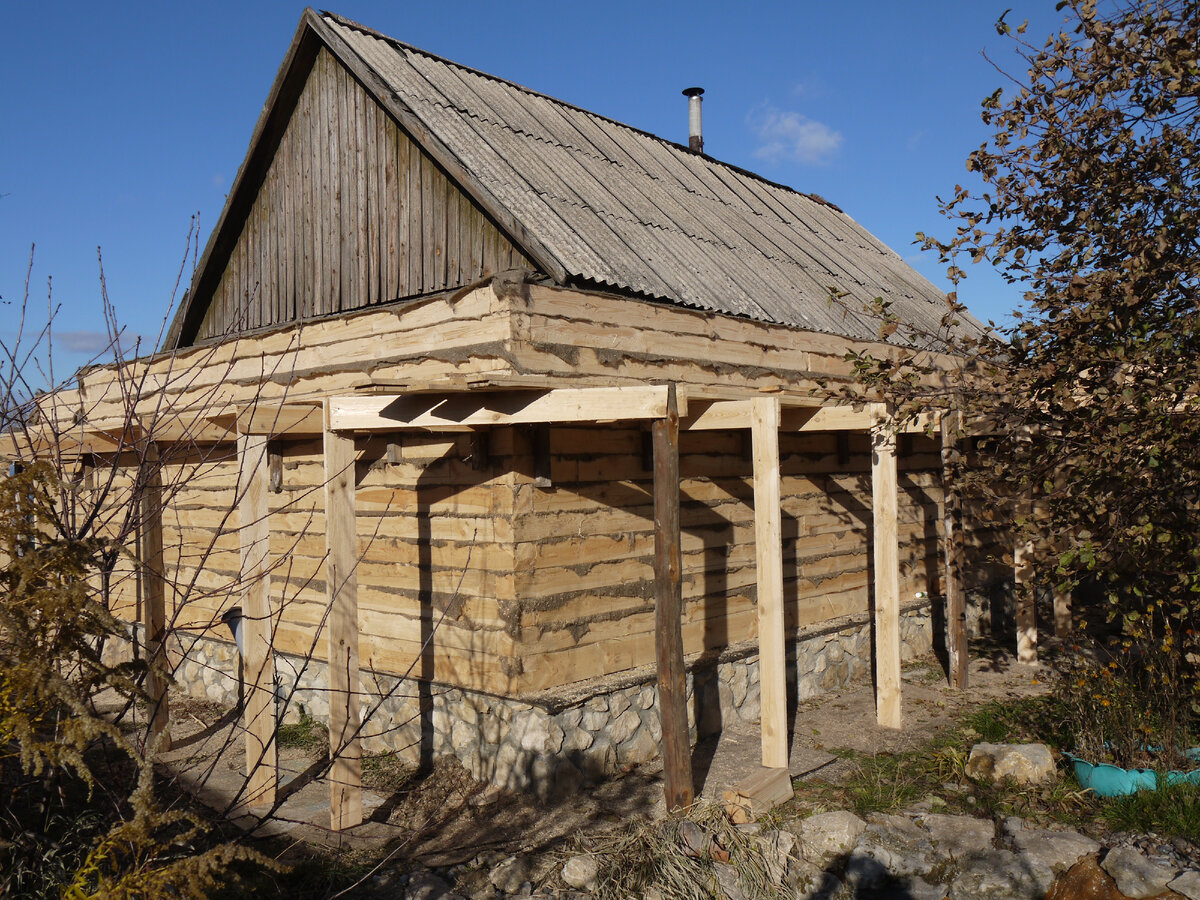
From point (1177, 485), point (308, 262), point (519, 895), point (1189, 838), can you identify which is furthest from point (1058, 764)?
point (308, 262)

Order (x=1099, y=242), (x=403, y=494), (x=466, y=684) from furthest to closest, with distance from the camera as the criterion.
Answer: (x=403, y=494) → (x=466, y=684) → (x=1099, y=242)

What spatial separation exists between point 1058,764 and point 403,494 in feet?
16.8

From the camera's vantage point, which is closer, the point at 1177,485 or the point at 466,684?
the point at 1177,485

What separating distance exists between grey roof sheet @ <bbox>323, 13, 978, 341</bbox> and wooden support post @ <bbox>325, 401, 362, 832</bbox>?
2.23 meters

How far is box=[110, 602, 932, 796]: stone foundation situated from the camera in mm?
6332

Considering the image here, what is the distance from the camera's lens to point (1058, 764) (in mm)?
6430

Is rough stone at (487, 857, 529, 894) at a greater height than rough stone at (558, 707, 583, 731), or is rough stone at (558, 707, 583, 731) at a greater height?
rough stone at (558, 707, 583, 731)

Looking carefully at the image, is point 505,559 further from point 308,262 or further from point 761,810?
point 308,262

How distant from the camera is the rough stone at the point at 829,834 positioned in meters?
5.49

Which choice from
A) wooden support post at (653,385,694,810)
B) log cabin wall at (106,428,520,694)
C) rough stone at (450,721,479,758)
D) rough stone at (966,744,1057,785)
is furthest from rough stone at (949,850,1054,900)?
rough stone at (450,721,479,758)

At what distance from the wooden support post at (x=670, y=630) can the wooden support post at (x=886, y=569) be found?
103 inches

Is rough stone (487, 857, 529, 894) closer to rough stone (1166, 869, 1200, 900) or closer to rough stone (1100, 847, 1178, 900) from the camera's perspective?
rough stone (1100, 847, 1178, 900)

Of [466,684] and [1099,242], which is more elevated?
[1099,242]

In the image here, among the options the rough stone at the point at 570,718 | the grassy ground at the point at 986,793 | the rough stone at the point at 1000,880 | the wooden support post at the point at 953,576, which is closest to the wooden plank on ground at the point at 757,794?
the grassy ground at the point at 986,793
